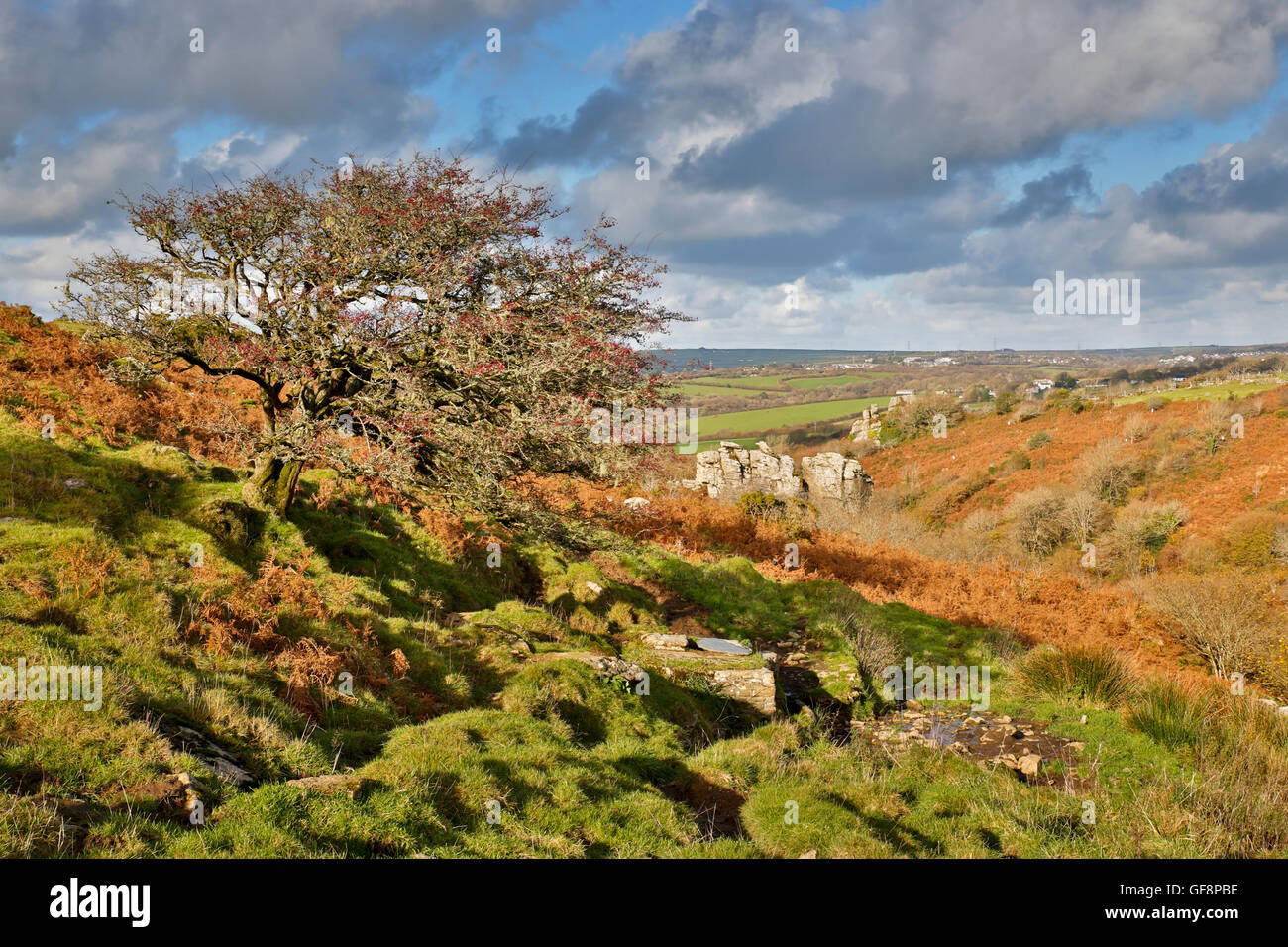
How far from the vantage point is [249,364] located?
11.6 meters

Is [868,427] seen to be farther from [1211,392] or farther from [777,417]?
[1211,392]

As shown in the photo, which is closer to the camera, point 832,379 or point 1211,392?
point 1211,392

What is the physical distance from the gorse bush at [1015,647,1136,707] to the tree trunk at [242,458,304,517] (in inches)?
667

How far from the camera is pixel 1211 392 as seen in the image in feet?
273

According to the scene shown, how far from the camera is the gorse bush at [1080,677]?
14.8 metres

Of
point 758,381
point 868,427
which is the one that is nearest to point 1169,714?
point 868,427

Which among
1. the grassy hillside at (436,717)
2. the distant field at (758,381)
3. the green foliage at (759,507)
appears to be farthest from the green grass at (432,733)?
the distant field at (758,381)

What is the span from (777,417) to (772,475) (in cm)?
6161

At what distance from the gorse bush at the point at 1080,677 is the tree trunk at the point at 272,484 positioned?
16934 mm

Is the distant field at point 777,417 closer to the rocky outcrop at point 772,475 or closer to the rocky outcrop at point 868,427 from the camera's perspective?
the rocky outcrop at point 868,427
